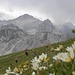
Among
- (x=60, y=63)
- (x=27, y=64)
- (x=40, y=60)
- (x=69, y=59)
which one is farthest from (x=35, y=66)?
(x=27, y=64)

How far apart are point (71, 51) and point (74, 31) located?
8.87 ft

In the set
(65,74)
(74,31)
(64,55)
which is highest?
(74,31)

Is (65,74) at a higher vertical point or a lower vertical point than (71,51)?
lower

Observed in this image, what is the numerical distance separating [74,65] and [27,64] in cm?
222

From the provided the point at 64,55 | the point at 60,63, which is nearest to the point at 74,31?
the point at 60,63

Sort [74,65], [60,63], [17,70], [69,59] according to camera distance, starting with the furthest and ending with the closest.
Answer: [60,63], [17,70], [74,65], [69,59]

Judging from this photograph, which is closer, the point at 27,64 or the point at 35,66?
the point at 35,66

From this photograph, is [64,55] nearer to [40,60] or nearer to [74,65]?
[74,65]

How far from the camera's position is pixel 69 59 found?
9.79 feet

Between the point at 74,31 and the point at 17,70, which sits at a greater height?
the point at 74,31

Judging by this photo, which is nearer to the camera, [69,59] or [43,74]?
[69,59]

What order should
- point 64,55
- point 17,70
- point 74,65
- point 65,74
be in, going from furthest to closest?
point 17,70 < point 65,74 < point 74,65 < point 64,55

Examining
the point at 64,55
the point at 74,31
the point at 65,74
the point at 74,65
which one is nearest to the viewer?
the point at 64,55

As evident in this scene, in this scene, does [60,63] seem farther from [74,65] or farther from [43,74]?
[74,65]
